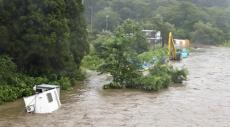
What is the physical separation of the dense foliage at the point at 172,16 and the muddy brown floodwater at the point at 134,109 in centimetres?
5072

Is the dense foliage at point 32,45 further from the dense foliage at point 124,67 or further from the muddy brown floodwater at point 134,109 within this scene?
the dense foliage at point 124,67

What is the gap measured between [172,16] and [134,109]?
6851cm

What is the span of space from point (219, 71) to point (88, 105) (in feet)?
61.4

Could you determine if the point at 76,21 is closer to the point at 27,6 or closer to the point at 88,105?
the point at 27,6

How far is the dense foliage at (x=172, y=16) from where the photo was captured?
81438 millimetres

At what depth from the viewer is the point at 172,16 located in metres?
88.7

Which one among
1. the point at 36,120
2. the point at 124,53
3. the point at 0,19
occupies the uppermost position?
the point at 0,19

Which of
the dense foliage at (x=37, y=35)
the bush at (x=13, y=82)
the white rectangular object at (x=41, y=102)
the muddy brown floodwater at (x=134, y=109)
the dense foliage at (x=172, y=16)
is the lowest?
the muddy brown floodwater at (x=134, y=109)

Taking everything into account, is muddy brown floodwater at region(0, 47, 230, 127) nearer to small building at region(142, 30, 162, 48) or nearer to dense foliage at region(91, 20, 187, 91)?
dense foliage at region(91, 20, 187, 91)

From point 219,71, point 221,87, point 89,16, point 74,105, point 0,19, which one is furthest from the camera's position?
point 89,16

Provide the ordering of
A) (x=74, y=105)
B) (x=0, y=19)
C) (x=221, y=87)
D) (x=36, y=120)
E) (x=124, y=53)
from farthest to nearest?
(x=221, y=87) → (x=124, y=53) → (x=0, y=19) → (x=74, y=105) → (x=36, y=120)

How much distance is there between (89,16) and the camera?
85.5m

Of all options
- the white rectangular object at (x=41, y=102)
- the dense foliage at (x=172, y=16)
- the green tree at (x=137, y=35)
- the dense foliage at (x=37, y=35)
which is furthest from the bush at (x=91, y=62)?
the dense foliage at (x=172, y=16)

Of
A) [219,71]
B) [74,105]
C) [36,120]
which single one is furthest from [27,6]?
[219,71]
